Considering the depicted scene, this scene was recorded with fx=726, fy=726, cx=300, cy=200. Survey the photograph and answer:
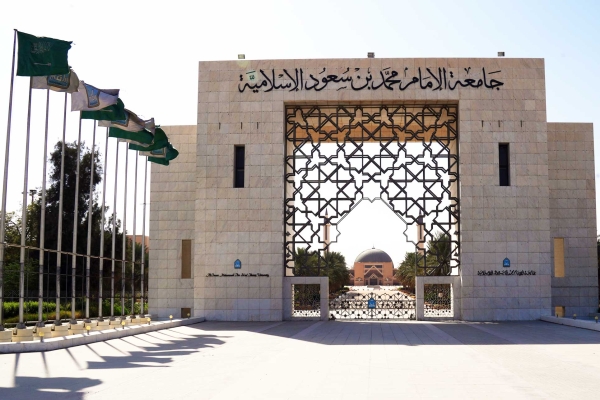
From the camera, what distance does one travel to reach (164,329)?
57.4 feet

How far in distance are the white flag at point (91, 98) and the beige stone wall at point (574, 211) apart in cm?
1363

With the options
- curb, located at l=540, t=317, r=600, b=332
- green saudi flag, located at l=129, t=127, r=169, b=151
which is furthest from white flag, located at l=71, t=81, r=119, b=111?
curb, located at l=540, t=317, r=600, b=332

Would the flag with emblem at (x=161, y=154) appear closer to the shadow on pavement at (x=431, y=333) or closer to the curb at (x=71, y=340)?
the curb at (x=71, y=340)

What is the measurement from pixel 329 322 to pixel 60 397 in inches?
542

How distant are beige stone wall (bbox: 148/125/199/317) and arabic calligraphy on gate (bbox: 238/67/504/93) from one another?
374 centimetres

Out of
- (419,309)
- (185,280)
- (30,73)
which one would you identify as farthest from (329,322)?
(30,73)

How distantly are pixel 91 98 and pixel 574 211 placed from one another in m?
14.8

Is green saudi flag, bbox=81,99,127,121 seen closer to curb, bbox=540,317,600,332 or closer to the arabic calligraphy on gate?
the arabic calligraphy on gate

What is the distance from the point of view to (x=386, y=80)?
2131cm

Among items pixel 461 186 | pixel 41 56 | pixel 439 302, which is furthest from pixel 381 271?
pixel 41 56

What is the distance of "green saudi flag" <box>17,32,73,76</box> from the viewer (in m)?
13.1

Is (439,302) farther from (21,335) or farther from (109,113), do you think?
(21,335)

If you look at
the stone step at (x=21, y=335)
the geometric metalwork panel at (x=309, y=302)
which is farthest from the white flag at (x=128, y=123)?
the geometric metalwork panel at (x=309, y=302)

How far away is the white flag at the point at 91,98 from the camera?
15.3 m
